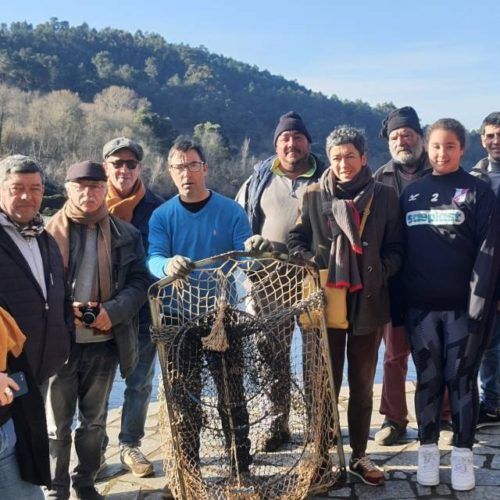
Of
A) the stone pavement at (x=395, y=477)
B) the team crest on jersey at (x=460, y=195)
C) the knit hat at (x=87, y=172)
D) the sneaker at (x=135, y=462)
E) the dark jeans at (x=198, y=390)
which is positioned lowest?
the stone pavement at (x=395, y=477)

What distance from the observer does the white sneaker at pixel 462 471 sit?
3.46 m

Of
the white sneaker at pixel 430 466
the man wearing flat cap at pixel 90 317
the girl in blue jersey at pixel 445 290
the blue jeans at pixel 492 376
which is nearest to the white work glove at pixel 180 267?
the man wearing flat cap at pixel 90 317

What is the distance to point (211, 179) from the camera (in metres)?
48.3

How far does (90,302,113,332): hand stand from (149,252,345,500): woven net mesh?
0.27 m

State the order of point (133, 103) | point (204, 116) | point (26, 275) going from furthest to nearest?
point (204, 116), point (133, 103), point (26, 275)

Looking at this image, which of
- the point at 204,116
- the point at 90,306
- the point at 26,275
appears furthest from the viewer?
the point at 204,116

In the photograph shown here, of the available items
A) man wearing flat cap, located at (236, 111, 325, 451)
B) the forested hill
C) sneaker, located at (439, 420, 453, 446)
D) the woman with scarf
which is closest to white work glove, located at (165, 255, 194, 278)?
the woman with scarf

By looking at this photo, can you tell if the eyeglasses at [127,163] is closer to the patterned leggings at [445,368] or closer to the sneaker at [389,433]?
the patterned leggings at [445,368]

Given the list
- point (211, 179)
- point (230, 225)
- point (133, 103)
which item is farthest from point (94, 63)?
point (230, 225)

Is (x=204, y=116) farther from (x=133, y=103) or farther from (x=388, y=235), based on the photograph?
(x=388, y=235)

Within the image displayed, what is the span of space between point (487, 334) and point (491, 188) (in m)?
0.77

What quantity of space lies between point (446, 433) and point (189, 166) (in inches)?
95.5

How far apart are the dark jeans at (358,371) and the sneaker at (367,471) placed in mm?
39

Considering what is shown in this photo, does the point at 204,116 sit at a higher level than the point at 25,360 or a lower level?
higher
